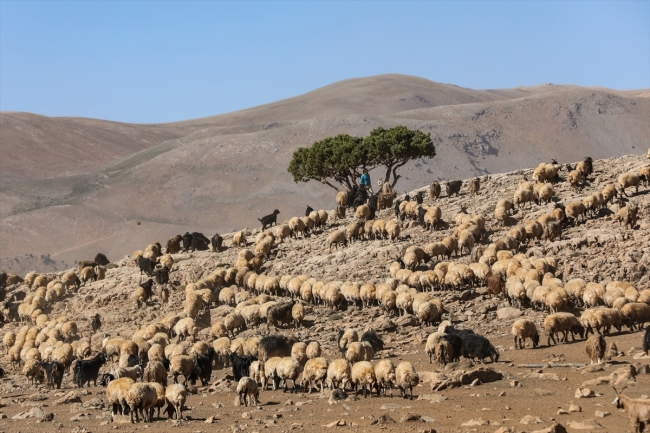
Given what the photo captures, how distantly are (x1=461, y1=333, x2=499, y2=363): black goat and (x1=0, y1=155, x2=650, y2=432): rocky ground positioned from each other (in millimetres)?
310

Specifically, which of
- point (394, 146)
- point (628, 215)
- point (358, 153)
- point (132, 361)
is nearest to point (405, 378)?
point (132, 361)

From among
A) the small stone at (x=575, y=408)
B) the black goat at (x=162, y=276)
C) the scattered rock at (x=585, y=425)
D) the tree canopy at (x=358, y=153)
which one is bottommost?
the scattered rock at (x=585, y=425)

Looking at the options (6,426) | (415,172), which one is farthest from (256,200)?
(6,426)

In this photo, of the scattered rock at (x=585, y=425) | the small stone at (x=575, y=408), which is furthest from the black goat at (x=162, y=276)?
the scattered rock at (x=585, y=425)

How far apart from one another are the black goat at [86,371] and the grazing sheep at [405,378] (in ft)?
31.9

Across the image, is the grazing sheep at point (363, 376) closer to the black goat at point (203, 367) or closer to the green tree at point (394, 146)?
the black goat at point (203, 367)

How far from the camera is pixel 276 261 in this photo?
34.5m

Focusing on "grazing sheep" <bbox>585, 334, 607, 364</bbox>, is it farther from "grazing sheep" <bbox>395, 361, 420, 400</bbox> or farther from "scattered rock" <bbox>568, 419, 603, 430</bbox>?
"scattered rock" <bbox>568, 419, 603, 430</bbox>

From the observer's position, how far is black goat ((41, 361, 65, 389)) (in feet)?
75.6

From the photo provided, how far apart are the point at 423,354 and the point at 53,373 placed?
9.75 meters

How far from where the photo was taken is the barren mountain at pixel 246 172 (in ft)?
293

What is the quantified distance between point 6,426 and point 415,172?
83.2 metres

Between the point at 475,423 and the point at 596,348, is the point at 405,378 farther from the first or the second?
the point at 596,348

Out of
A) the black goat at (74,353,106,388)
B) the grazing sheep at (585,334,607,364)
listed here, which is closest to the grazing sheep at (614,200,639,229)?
the grazing sheep at (585,334,607,364)
